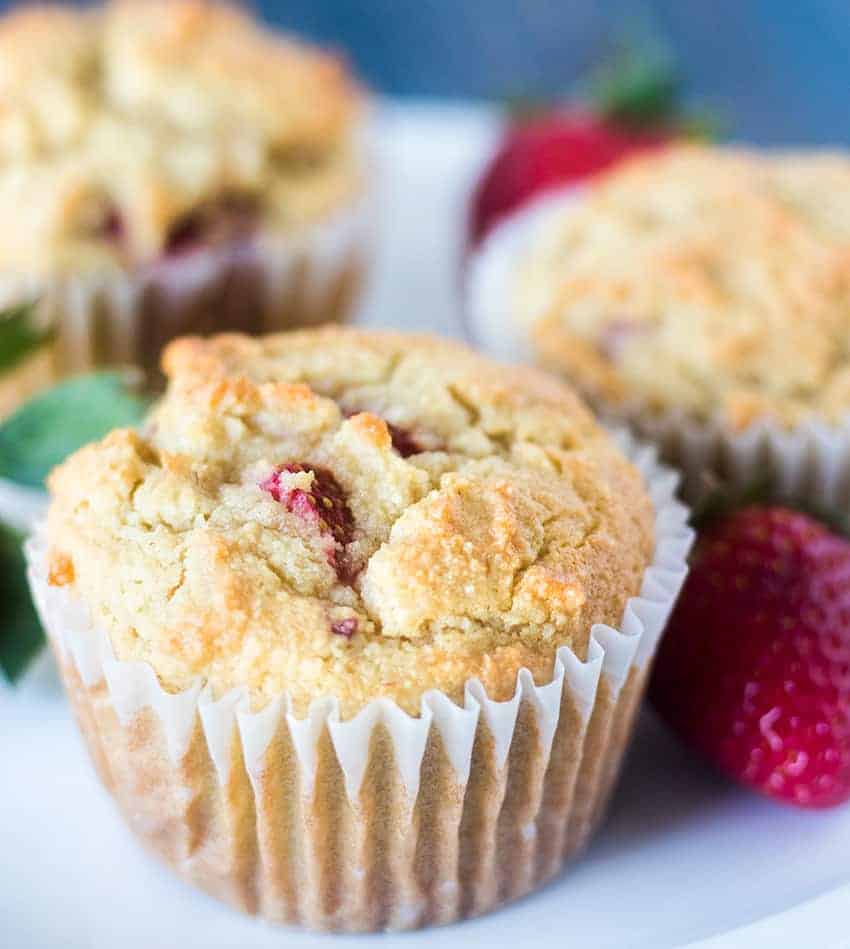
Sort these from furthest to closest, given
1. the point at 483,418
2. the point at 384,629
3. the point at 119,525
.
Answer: the point at 483,418
the point at 119,525
the point at 384,629

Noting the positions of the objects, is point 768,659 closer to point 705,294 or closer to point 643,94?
point 705,294

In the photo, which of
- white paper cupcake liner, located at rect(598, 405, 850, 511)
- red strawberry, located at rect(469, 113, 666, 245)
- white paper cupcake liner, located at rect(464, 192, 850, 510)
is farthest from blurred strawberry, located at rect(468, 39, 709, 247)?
white paper cupcake liner, located at rect(598, 405, 850, 511)

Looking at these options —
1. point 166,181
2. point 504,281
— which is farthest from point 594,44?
point 166,181

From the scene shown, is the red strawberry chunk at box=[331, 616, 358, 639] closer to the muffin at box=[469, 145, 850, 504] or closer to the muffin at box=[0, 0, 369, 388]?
the muffin at box=[469, 145, 850, 504]

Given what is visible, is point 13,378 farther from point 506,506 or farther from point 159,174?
point 506,506

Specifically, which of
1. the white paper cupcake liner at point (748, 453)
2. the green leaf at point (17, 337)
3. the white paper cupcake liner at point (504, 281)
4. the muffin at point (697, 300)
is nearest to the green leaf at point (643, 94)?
the white paper cupcake liner at point (504, 281)

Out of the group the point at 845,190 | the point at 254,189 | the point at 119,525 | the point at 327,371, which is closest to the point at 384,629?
the point at 119,525
